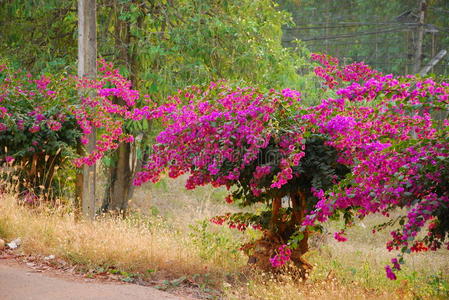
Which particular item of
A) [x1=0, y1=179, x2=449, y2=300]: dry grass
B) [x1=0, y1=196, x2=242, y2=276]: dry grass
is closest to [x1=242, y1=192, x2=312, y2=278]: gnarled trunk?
[x1=0, y1=179, x2=449, y2=300]: dry grass

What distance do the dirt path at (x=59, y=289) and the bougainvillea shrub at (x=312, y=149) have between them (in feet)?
4.06

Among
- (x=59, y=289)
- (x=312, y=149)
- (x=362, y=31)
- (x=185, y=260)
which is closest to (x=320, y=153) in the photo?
(x=312, y=149)

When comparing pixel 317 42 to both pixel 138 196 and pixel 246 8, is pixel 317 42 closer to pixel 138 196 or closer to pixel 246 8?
pixel 138 196

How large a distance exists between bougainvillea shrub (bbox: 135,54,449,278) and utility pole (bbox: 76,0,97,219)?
210 cm

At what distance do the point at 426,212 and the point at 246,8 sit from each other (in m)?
8.53

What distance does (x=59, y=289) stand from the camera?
4.96 metres

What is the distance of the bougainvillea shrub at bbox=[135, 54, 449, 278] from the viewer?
4.34m

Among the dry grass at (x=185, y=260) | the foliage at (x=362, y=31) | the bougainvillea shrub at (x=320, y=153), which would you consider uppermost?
the foliage at (x=362, y=31)

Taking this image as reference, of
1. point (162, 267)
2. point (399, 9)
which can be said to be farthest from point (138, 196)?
point (399, 9)

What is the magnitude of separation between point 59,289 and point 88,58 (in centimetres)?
403

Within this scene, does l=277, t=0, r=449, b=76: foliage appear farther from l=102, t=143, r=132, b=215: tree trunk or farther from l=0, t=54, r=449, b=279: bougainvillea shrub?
l=0, t=54, r=449, b=279: bougainvillea shrub

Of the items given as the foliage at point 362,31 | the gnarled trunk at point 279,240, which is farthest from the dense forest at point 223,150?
the foliage at point 362,31

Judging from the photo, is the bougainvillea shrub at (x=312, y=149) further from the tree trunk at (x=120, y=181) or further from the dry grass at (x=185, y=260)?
the tree trunk at (x=120, y=181)

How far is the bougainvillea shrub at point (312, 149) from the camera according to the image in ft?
14.2
